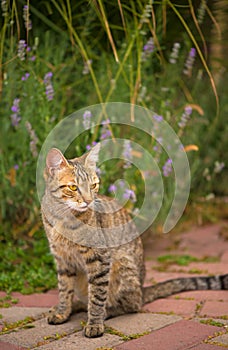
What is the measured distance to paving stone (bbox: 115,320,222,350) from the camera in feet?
9.14

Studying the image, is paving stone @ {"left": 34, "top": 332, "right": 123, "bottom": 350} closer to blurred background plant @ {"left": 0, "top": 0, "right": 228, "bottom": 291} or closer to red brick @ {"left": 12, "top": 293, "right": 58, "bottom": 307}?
red brick @ {"left": 12, "top": 293, "right": 58, "bottom": 307}

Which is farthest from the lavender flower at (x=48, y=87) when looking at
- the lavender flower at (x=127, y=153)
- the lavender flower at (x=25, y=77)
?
the lavender flower at (x=127, y=153)

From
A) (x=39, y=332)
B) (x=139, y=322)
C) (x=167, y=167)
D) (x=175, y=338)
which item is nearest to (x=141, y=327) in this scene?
(x=139, y=322)

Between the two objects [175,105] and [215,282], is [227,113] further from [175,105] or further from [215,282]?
[215,282]

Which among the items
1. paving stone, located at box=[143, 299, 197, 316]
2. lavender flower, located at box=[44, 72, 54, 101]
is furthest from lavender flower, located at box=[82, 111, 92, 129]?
paving stone, located at box=[143, 299, 197, 316]

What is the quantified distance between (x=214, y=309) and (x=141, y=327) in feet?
1.59

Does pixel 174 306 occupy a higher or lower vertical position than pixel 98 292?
lower

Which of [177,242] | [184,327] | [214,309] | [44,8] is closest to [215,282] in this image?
[214,309]

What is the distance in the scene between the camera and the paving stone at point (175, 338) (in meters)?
2.79

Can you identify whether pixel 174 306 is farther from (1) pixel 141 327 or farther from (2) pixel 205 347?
(2) pixel 205 347

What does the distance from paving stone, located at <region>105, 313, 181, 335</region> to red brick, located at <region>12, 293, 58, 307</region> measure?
1.58ft

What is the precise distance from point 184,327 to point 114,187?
1478 mm

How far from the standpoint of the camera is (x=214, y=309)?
3.34m

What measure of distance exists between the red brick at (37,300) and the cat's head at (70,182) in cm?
78
